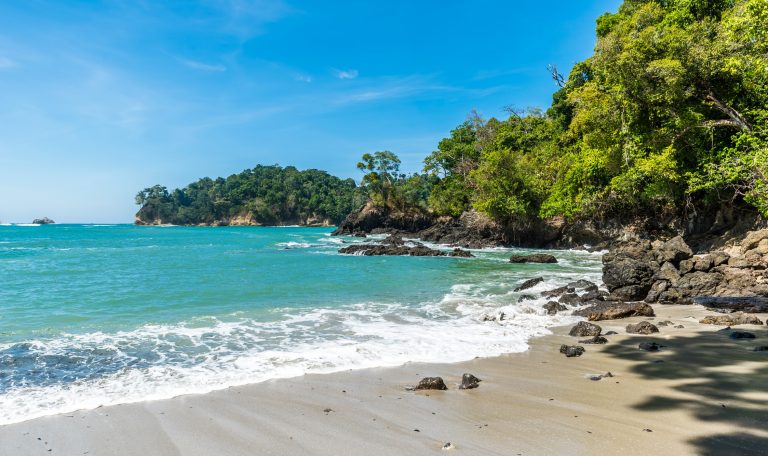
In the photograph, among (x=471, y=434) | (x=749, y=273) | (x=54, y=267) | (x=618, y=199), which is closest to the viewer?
(x=471, y=434)

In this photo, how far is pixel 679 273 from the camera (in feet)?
44.1

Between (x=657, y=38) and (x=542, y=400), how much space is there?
65.6ft

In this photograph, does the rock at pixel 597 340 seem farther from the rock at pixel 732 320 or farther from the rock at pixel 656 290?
the rock at pixel 656 290

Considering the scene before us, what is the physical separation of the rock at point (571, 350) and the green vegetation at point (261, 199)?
98.9 metres

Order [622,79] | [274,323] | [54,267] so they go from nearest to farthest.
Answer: [274,323]
[622,79]
[54,267]

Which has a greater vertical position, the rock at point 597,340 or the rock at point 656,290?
the rock at point 656,290

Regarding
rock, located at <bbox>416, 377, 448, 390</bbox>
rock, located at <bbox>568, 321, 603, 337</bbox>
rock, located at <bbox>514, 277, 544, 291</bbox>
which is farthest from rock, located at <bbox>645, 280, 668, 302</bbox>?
rock, located at <bbox>416, 377, 448, 390</bbox>

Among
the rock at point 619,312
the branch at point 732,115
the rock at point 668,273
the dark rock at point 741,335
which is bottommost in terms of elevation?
the rock at point 619,312

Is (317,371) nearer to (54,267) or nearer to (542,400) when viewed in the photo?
(542,400)

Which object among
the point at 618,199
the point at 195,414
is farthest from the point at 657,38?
the point at 195,414

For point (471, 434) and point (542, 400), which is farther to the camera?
point (542, 400)

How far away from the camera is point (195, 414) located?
515 cm

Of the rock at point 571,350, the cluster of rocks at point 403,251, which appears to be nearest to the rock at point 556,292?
the rock at point 571,350

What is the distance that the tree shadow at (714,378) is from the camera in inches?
154
